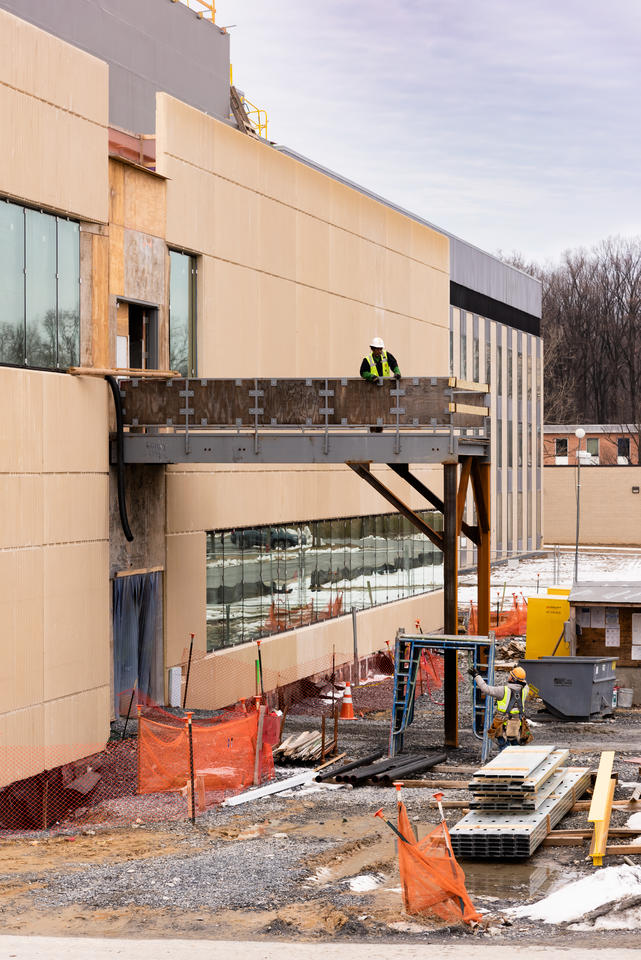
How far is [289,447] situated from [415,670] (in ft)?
14.1

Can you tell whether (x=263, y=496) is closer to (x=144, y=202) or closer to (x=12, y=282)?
(x=144, y=202)

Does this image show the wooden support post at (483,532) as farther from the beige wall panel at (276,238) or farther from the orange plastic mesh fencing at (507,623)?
the orange plastic mesh fencing at (507,623)

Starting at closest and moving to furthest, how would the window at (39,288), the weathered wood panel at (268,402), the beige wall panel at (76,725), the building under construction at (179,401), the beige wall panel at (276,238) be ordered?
the window at (39,288), the building under construction at (179,401), the beige wall panel at (76,725), the weathered wood panel at (268,402), the beige wall panel at (276,238)

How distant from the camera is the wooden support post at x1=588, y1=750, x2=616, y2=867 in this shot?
13819 mm

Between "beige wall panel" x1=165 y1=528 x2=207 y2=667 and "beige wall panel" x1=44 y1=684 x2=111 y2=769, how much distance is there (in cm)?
242

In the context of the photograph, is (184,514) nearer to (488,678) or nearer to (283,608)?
(283,608)

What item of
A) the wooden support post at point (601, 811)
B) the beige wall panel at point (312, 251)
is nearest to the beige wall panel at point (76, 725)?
the wooden support post at point (601, 811)

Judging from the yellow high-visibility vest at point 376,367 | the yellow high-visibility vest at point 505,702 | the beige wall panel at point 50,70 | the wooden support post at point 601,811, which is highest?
the beige wall panel at point 50,70

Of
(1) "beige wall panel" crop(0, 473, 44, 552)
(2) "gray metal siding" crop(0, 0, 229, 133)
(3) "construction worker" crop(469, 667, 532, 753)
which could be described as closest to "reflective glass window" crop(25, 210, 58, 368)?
(1) "beige wall panel" crop(0, 473, 44, 552)

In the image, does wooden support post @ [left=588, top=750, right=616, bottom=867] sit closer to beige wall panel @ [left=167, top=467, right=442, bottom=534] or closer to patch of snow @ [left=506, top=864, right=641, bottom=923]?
patch of snow @ [left=506, top=864, right=641, bottom=923]

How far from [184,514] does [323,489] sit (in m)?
6.46

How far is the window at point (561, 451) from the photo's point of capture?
3465 inches

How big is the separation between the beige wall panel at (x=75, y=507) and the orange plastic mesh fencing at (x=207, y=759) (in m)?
3.17

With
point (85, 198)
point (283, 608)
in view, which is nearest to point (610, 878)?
point (85, 198)
